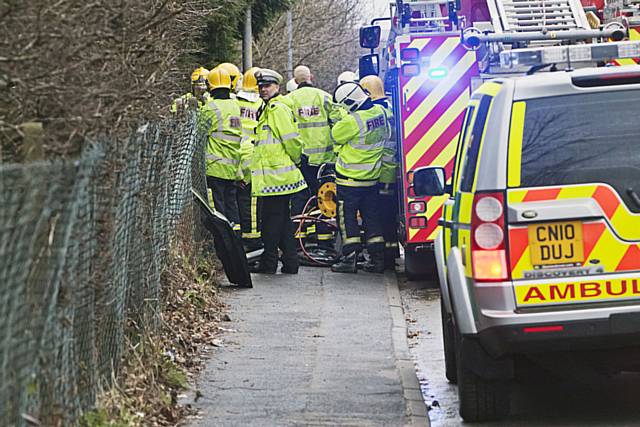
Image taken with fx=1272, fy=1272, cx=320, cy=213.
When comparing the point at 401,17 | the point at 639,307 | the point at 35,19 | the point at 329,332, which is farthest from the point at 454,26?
the point at 35,19

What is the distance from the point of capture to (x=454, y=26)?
529 inches

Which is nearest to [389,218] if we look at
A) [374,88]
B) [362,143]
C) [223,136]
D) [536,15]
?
[362,143]

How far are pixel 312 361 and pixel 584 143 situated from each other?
3.29 meters

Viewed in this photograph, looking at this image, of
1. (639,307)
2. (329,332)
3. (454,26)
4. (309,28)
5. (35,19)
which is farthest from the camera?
(309,28)

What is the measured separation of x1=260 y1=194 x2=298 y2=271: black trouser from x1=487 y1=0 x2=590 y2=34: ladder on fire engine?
3.39 metres

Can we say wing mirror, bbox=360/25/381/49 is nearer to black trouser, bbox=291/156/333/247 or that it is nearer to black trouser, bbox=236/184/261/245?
black trouser, bbox=291/156/333/247

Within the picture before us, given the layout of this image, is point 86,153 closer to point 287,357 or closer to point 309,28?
point 287,357

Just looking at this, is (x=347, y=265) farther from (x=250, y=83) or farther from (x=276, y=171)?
(x=250, y=83)

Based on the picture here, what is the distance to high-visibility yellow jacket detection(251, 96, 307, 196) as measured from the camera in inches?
510

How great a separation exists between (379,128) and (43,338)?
8.69m

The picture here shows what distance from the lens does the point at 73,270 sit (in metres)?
5.79

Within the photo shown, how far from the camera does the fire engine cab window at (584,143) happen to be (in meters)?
6.47

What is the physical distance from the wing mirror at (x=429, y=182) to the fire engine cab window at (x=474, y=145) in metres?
1.02

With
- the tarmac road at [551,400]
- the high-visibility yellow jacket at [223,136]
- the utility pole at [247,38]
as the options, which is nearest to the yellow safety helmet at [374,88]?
the high-visibility yellow jacket at [223,136]
